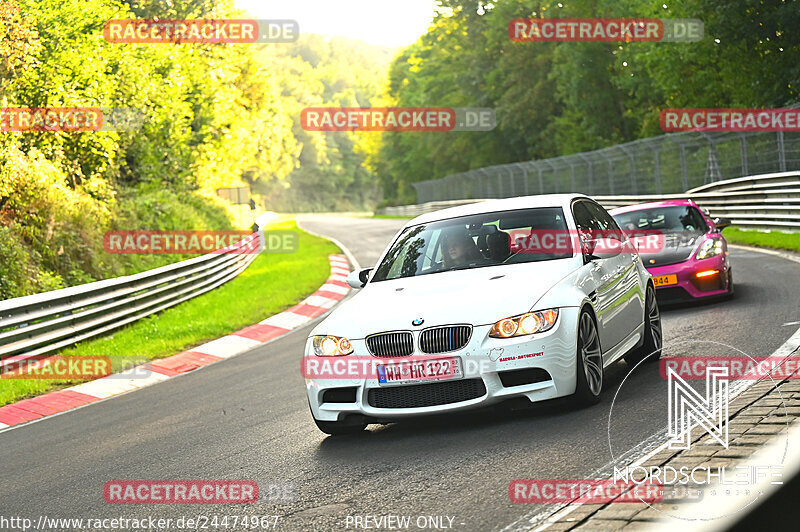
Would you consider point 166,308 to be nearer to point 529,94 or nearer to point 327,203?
point 529,94

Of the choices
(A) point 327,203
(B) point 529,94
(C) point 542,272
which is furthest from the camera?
(A) point 327,203

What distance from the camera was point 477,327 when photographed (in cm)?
618

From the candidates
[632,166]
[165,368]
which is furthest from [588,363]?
[632,166]

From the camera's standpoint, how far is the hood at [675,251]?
39.2ft

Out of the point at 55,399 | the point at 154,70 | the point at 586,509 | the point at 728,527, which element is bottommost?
the point at 55,399

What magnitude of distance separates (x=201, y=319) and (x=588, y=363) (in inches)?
476

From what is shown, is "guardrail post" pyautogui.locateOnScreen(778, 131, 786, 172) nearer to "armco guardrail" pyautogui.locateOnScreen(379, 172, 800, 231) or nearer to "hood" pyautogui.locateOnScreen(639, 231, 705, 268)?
"armco guardrail" pyautogui.locateOnScreen(379, 172, 800, 231)

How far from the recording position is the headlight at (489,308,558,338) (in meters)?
6.19

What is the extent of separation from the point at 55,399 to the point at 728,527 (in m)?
10.5

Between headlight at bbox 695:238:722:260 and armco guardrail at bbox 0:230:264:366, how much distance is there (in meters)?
8.64

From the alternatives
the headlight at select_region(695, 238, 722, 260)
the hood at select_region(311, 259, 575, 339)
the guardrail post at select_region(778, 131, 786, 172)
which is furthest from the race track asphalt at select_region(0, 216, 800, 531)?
the guardrail post at select_region(778, 131, 786, 172)

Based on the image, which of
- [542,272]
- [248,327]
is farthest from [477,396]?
[248,327]

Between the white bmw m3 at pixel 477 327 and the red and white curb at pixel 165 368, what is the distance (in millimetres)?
4781

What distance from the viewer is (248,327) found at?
16.6 meters
